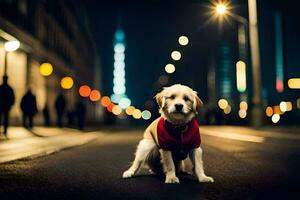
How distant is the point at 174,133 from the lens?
5.82 meters

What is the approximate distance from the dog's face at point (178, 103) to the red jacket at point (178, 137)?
0.31 feet

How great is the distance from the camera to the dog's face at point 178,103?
5.57m

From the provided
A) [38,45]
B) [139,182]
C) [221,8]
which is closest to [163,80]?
[38,45]

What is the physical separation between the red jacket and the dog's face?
9 centimetres

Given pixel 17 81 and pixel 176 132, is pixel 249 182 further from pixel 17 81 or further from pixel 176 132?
pixel 17 81

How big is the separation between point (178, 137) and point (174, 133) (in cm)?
7

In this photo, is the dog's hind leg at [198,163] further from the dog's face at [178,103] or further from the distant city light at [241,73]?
the distant city light at [241,73]

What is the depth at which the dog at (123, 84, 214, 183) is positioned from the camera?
562 centimetres

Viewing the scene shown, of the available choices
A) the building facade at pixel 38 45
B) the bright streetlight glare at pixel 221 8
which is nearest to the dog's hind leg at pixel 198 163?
the bright streetlight glare at pixel 221 8

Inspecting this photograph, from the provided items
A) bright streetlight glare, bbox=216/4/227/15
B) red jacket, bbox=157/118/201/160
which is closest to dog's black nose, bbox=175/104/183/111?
red jacket, bbox=157/118/201/160

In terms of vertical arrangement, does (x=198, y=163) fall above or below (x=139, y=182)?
above

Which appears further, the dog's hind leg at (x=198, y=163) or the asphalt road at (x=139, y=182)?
the dog's hind leg at (x=198, y=163)

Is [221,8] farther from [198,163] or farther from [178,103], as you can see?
[178,103]

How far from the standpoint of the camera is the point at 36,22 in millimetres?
38094
